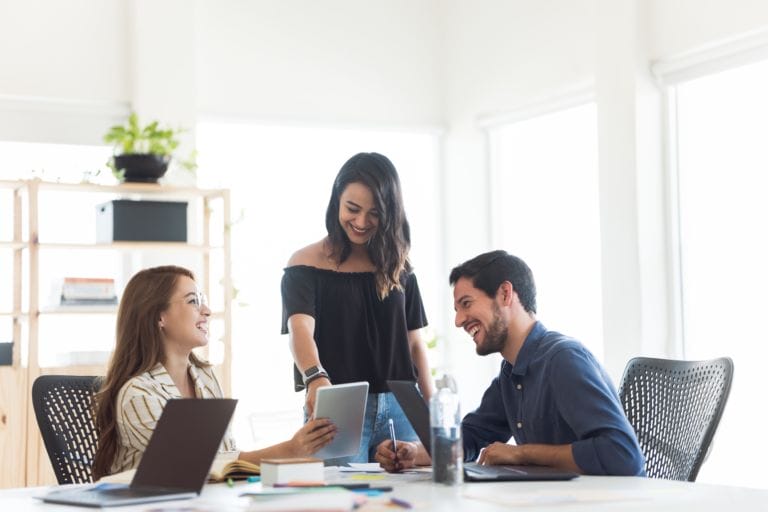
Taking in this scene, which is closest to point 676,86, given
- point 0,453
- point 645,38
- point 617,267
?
point 645,38

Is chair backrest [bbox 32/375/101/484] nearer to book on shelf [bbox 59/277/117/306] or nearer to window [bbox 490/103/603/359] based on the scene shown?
book on shelf [bbox 59/277/117/306]

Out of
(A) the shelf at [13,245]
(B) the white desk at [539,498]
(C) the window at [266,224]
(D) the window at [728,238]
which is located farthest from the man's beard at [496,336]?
(C) the window at [266,224]

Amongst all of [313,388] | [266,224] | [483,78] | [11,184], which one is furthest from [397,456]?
[483,78]

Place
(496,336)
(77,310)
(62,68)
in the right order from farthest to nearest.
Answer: (62,68) → (77,310) → (496,336)

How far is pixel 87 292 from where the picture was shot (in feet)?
15.1

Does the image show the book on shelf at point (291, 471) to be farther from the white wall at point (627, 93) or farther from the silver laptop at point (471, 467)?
the white wall at point (627, 93)

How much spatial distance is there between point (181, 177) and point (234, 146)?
1.62 ft

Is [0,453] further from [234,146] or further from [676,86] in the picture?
[676,86]

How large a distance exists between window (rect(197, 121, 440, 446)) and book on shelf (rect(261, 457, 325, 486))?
10.7ft

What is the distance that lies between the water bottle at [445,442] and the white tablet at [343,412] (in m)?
0.28

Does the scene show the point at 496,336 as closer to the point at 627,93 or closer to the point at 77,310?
the point at 627,93

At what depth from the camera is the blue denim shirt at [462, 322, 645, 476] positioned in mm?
2291

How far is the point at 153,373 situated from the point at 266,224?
9.57ft

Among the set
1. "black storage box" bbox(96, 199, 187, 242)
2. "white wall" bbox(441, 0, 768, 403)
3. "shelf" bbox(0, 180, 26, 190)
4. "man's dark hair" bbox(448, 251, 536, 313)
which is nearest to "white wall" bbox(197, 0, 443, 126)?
"white wall" bbox(441, 0, 768, 403)
